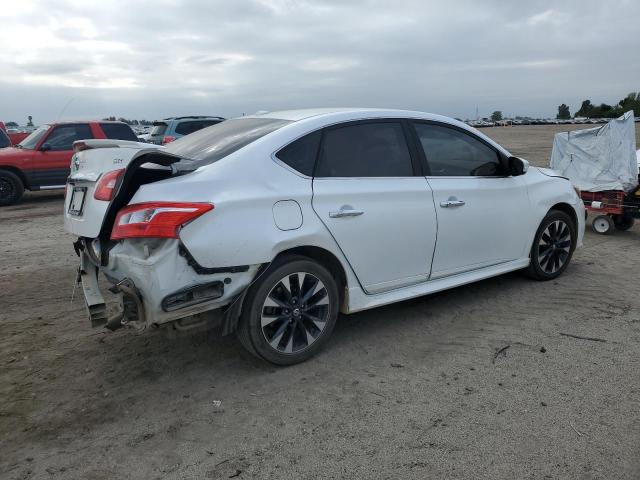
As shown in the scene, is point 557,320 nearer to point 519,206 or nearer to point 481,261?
point 481,261

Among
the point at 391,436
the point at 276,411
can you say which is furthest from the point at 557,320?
the point at 276,411

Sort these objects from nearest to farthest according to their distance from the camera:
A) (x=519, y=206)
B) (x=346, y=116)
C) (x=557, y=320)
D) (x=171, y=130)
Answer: (x=346, y=116) < (x=557, y=320) < (x=519, y=206) < (x=171, y=130)

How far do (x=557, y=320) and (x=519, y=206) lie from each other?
3.62 ft

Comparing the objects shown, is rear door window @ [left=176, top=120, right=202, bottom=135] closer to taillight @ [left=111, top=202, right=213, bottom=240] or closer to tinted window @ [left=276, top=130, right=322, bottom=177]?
tinted window @ [left=276, top=130, right=322, bottom=177]

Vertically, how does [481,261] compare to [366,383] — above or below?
above

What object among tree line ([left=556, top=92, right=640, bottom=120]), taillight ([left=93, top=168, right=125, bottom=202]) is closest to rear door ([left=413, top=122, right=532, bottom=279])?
taillight ([left=93, top=168, right=125, bottom=202])

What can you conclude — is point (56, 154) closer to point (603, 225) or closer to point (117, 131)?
point (117, 131)

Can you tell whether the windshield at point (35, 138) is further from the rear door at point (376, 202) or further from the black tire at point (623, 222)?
the black tire at point (623, 222)

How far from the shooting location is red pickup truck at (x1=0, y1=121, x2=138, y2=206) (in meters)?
12.0

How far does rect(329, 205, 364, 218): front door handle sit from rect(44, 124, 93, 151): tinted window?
417 inches

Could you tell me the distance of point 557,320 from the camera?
4441 millimetres

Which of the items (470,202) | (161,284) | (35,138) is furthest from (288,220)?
(35,138)

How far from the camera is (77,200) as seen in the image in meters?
3.70

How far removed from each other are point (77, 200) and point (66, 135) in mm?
9942
